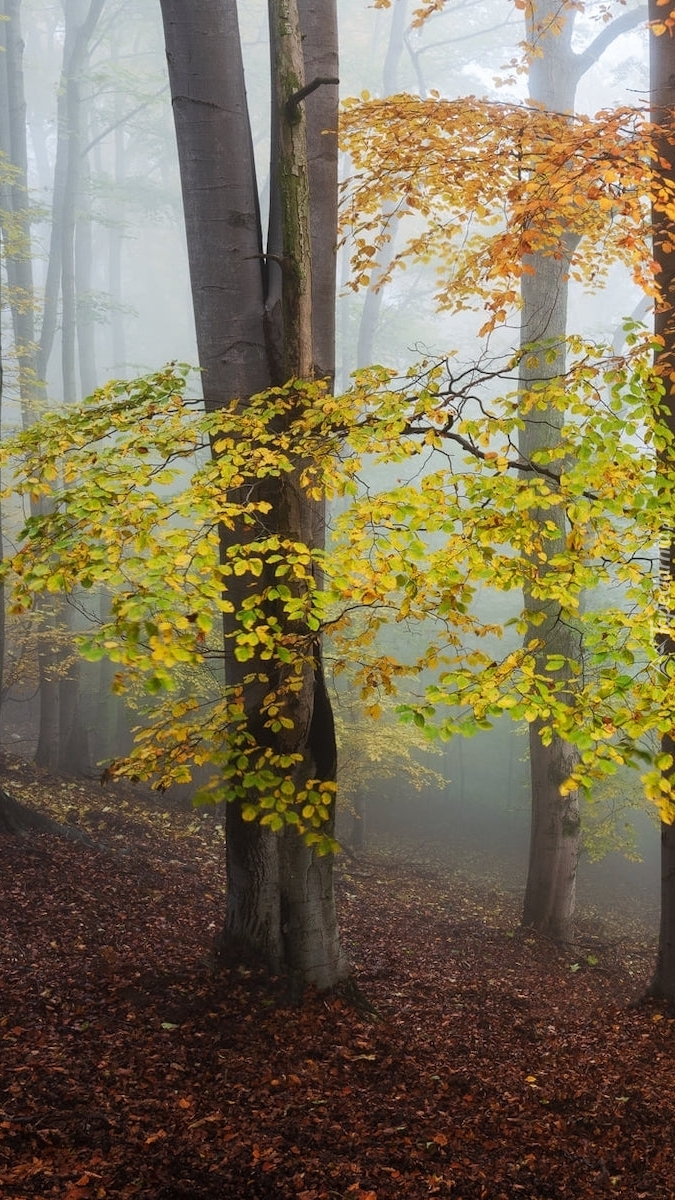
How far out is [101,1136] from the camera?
3621 mm

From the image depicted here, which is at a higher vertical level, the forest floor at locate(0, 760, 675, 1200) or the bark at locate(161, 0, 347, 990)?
the bark at locate(161, 0, 347, 990)

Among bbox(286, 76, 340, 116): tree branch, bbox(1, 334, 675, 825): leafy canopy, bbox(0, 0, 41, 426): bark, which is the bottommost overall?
bbox(1, 334, 675, 825): leafy canopy

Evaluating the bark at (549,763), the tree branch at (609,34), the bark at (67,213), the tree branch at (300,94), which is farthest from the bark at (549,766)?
the bark at (67,213)

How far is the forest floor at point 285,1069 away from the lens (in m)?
3.56

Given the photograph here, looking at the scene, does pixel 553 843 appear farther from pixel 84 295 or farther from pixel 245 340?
pixel 84 295

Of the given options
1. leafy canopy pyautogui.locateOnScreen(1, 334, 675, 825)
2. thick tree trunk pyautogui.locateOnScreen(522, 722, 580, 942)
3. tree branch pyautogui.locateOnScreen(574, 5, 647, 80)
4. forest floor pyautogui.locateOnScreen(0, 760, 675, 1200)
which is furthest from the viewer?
tree branch pyautogui.locateOnScreen(574, 5, 647, 80)

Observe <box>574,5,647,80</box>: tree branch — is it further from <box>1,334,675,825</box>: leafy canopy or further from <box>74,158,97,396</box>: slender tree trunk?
<box>74,158,97,396</box>: slender tree trunk

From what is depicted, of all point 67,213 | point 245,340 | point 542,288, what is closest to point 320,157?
point 245,340

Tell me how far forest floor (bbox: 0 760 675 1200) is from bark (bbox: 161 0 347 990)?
37 centimetres

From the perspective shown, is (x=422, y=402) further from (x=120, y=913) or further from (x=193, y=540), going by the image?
(x=120, y=913)

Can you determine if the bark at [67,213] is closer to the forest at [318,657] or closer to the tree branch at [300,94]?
the forest at [318,657]

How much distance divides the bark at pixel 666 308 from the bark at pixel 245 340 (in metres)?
2.29

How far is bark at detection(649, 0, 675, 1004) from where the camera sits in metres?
5.59

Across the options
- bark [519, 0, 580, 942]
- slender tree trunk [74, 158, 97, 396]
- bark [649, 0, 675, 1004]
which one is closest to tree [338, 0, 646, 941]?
bark [519, 0, 580, 942]
